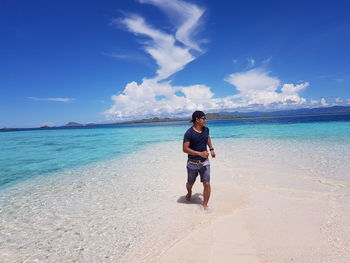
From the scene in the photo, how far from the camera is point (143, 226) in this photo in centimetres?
483

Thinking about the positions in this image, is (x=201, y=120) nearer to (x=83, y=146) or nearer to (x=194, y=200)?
(x=194, y=200)

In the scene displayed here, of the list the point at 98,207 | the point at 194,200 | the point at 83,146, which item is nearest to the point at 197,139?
the point at 194,200

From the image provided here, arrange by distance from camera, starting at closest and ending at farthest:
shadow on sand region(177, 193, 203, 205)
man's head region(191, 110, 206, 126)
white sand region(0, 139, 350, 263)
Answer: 1. white sand region(0, 139, 350, 263)
2. man's head region(191, 110, 206, 126)
3. shadow on sand region(177, 193, 203, 205)

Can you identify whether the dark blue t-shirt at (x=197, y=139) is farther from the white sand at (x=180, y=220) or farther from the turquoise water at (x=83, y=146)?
the turquoise water at (x=83, y=146)

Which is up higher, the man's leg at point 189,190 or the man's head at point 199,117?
the man's head at point 199,117

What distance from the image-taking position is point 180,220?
4984 mm

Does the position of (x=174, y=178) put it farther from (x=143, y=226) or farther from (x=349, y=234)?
(x=349, y=234)

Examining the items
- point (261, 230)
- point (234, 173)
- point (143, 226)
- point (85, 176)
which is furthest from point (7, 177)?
point (261, 230)

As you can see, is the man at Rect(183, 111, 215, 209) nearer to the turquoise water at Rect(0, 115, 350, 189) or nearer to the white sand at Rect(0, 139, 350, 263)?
the white sand at Rect(0, 139, 350, 263)

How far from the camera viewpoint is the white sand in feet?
12.2

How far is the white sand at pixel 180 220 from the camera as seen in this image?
371 cm

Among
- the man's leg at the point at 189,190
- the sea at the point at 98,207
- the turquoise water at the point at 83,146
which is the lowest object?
the turquoise water at the point at 83,146

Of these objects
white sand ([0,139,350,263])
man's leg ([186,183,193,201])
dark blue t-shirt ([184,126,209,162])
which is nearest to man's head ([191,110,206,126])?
dark blue t-shirt ([184,126,209,162])

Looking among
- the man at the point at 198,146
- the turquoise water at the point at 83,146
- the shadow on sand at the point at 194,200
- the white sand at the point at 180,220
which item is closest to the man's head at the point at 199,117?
the man at the point at 198,146
